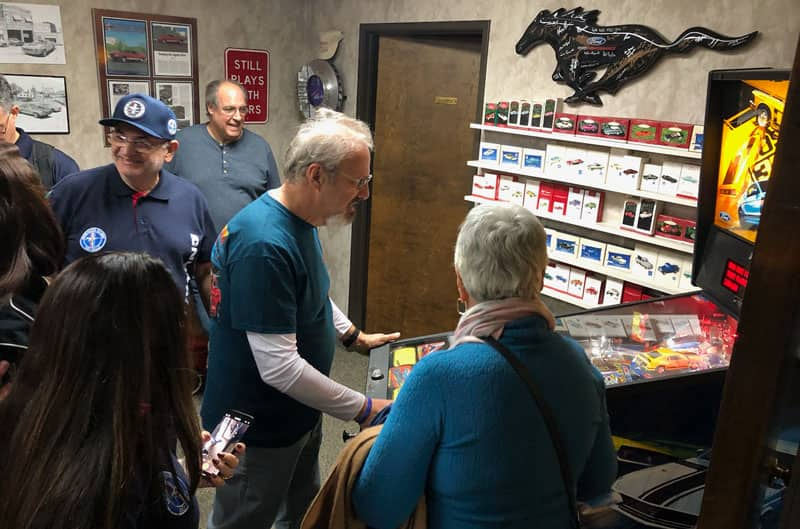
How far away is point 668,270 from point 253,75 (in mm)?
2911

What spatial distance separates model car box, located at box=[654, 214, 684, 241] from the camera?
8.66 ft

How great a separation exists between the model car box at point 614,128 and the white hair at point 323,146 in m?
1.56

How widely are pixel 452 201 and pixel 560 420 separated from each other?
2.75 meters

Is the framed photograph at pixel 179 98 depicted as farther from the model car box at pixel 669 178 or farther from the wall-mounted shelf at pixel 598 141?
A: the model car box at pixel 669 178

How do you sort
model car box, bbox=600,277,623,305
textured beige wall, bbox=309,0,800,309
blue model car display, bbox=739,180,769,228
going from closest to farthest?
blue model car display, bbox=739,180,769,228 → textured beige wall, bbox=309,0,800,309 → model car box, bbox=600,277,623,305

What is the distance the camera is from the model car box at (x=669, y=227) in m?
2.64

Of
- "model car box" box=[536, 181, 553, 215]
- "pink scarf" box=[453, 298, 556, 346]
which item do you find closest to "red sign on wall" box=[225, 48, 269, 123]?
"model car box" box=[536, 181, 553, 215]

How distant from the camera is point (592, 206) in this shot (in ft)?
9.61

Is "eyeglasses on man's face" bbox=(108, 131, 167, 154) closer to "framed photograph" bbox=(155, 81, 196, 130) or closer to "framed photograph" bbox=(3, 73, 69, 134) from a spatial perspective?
"framed photograph" bbox=(3, 73, 69, 134)

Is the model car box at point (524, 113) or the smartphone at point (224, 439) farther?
the model car box at point (524, 113)

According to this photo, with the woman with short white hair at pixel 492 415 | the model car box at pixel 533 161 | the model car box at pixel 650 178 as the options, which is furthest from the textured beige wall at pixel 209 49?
the woman with short white hair at pixel 492 415

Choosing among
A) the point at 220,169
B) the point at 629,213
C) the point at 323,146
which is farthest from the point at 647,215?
the point at 220,169

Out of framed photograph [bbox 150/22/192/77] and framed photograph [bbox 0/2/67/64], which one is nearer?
framed photograph [bbox 0/2/67/64]

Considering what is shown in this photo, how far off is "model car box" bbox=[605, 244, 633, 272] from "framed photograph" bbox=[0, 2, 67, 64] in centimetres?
306
